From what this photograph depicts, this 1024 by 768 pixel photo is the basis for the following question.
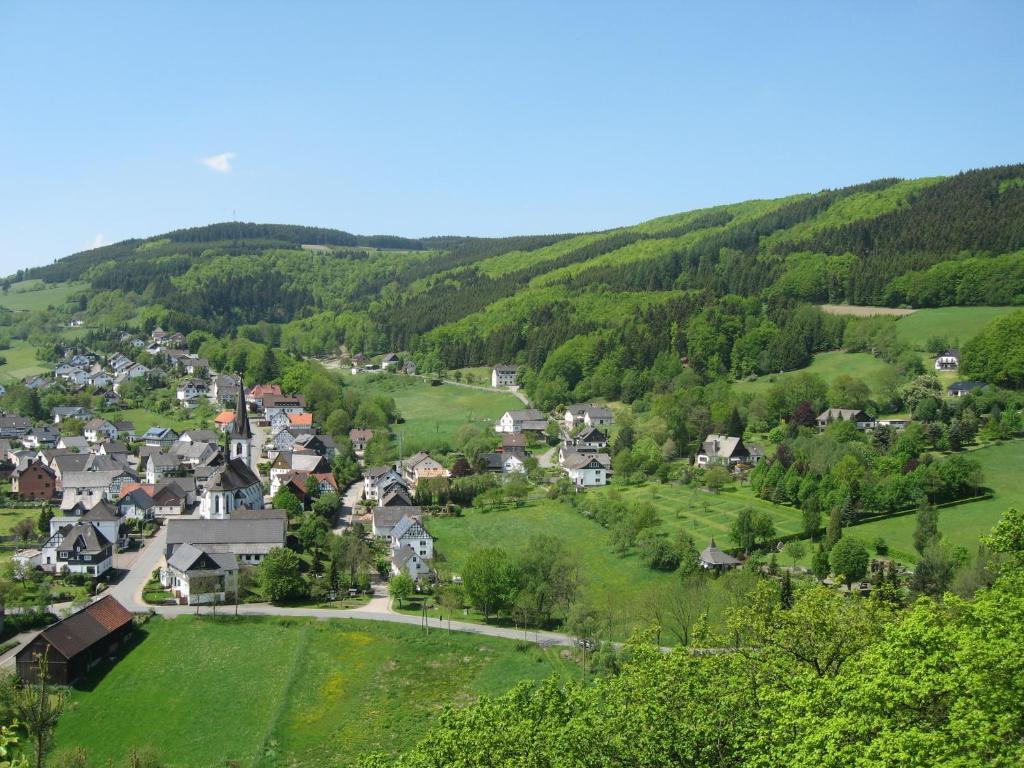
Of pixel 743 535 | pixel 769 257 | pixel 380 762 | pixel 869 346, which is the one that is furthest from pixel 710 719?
pixel 769 257

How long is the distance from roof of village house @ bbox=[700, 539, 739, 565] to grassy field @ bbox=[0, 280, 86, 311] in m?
168

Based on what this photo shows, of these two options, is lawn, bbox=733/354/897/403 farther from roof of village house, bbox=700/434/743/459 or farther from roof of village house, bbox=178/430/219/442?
roof of village house, bbox=178/430/219/442

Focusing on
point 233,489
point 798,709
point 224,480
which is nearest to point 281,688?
point 798,709

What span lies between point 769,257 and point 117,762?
117 meters

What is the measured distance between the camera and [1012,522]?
671 inches

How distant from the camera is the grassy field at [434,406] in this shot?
288 ft

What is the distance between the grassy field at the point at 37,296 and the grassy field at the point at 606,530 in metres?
151

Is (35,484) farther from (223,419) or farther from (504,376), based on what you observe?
(504,376)

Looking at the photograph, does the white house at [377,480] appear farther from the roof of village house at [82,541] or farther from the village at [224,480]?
the roof of village house at [82,541]

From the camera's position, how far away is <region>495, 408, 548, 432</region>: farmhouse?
87938mm

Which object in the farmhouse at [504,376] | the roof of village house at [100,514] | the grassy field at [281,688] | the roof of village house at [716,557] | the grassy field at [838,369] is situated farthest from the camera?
the farmhouse at [504,376]

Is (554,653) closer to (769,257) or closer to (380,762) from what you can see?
(380,762)

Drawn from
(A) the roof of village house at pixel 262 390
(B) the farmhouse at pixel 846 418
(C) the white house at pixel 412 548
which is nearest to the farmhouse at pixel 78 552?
(C) the white house at pixel 412 548

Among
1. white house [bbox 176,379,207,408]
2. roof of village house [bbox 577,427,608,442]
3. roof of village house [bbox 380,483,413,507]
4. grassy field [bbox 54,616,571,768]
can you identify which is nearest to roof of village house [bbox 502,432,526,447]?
roof of village house [bbox 577,427,608,442]
